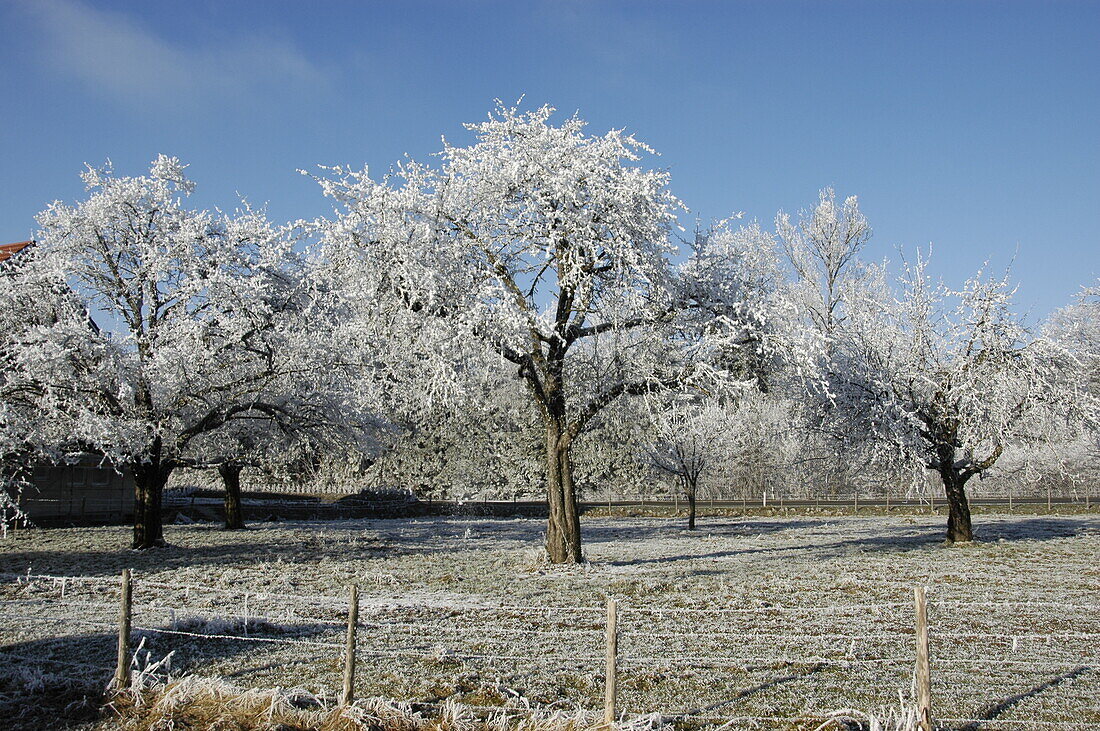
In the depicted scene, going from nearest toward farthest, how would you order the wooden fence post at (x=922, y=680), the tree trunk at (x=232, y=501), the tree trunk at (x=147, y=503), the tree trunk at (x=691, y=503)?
the wooden fence post at (x=922, y=680) < the tree trunk at (x=147, y=503) < the tree trunk at (x=232, y=501) < the tree trunk at (x=691, y=503)

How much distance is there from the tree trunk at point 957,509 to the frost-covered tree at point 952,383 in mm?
29

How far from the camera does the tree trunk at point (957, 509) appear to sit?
76.0ft

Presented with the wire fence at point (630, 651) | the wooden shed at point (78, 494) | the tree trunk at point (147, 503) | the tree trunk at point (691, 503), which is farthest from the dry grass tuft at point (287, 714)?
the tree trunk at point (691, 503)

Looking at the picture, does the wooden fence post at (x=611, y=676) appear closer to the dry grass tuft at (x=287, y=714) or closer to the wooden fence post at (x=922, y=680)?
the dry grass tuft at (x=287, y=714)

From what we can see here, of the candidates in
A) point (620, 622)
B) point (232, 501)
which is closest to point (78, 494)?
point (232, 501)

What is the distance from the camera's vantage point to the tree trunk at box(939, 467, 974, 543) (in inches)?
912

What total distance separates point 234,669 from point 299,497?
38084 mm

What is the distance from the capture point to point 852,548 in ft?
74.8

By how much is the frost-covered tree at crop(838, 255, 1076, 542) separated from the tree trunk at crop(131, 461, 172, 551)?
1859cm

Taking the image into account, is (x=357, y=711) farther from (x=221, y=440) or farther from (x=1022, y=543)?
(x=1022, y=543)

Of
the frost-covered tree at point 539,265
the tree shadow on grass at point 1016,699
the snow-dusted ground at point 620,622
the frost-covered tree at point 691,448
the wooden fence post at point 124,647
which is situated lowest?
the snow-dusted ground at point 620,622

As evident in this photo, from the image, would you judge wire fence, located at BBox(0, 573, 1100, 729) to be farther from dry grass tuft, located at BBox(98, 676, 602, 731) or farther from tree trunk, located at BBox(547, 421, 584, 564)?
tree trunk, located at BBox(547, 421, 584, 564)

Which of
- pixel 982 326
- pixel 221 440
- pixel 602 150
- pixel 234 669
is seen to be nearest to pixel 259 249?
pixel 221 440

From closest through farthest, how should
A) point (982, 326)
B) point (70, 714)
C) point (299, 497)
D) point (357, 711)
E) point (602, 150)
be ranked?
point (357, 711), point (70, 714), point (602, 150), point (982, 326), point (299, 497)
